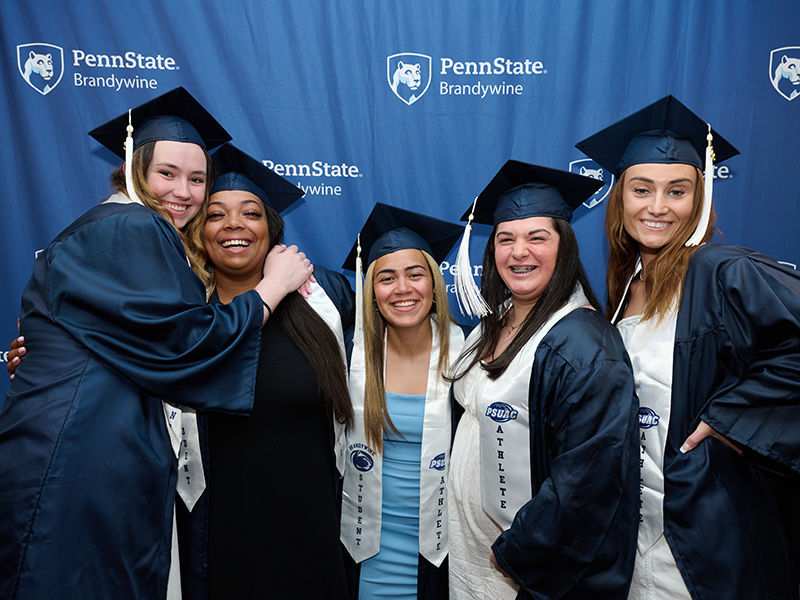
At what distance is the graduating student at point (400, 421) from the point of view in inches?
85.5

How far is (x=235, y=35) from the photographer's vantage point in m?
2.86

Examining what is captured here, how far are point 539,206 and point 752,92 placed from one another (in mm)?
1635

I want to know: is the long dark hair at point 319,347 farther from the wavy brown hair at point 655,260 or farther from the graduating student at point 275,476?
the wavy brown hair at point 655,260

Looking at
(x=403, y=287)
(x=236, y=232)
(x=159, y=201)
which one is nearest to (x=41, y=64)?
(x=159, y=201)

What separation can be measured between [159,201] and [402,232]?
3.11 ft

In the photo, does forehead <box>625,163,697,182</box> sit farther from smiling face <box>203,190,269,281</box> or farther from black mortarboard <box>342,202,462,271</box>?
smiling face <box>203,190,269,281</box>

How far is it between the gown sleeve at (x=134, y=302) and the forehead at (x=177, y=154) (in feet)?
1.46

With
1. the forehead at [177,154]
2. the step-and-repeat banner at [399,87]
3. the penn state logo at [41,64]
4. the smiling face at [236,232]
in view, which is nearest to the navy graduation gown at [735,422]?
the step-and-repeat banner at [399,87]

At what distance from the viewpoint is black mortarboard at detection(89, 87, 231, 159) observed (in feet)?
6.95

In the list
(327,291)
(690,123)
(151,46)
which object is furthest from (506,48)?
(151,46)

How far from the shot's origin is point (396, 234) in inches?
92.2

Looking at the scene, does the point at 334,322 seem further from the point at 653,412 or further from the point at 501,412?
the point at 653,412

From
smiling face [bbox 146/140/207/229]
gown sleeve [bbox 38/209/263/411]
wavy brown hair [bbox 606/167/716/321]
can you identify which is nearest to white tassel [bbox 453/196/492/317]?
wavy brown hair [bbox 606/167/716/321]

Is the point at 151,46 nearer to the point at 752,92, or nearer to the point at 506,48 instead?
the point at 506,48
